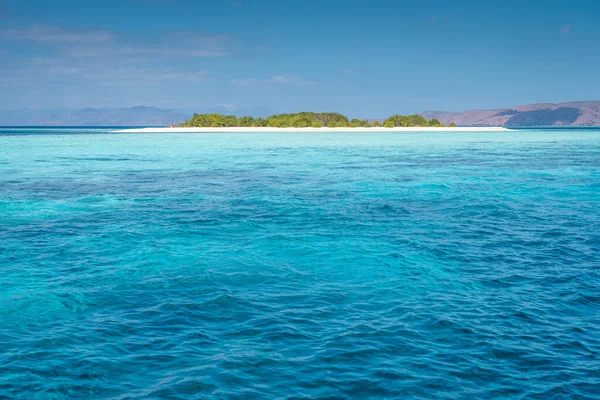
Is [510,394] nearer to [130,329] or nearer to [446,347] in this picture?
[446,347]

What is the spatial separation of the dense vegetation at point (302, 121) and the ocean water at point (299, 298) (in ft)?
492

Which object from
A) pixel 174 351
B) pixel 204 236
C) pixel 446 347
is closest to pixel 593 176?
pixel 204 236

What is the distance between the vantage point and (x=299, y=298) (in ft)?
41.4

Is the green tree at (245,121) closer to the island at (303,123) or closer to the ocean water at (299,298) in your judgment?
the island at (303,123)

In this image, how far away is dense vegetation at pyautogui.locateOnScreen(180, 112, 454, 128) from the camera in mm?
174000

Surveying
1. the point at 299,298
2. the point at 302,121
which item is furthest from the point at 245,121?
the point at 299,298

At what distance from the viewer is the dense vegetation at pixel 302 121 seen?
17400cm

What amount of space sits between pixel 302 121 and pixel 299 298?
16654 cm

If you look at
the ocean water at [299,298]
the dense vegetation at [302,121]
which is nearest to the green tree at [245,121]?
the dense vegetation at [302,121]

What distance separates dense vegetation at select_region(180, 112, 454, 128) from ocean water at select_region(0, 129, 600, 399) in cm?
15001

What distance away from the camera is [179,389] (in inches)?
337

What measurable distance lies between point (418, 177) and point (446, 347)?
2785 cm

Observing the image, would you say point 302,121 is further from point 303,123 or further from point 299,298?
point 299,298

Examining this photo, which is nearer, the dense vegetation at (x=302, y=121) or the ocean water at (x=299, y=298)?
the ocean water at (x=299, y=298)
